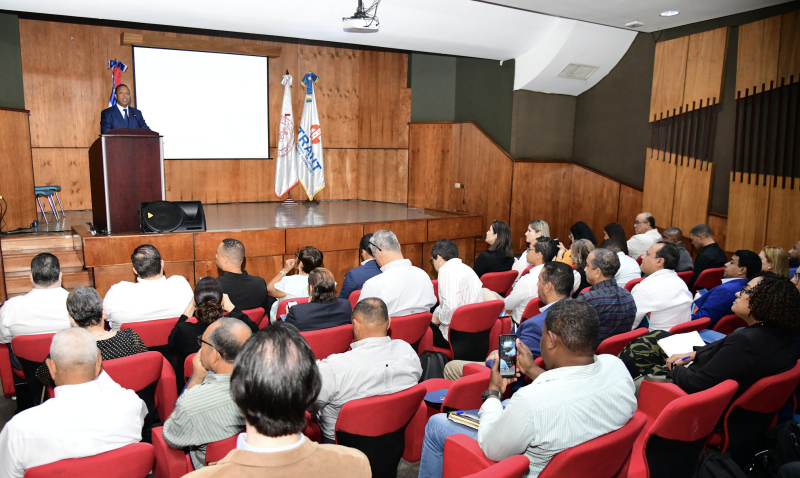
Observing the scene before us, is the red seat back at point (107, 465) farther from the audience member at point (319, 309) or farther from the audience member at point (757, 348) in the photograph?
the audience member at point (757, 348)

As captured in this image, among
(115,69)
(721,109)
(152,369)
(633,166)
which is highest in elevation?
(115,69)

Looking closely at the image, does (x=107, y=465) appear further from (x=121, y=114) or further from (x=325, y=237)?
(x=121, y=114)

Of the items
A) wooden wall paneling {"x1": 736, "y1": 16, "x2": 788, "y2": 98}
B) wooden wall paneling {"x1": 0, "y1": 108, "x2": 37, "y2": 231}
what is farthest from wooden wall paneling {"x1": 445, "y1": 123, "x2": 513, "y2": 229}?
wooden wall paneling {"x1": 0, "y1": 108, "x2": 37, "y2": 231}

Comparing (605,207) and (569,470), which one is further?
(605,207)

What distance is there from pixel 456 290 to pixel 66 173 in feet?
23.2

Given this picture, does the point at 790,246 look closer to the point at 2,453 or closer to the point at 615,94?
the point at 615,94

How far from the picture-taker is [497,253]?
526 cm

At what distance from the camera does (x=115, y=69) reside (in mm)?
8102

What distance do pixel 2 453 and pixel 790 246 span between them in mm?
6984

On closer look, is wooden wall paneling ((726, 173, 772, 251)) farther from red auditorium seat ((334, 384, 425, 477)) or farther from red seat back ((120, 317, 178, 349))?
red seat back ((120, 317, 178, 349))

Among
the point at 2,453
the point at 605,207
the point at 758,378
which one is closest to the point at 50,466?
the point at 2,453

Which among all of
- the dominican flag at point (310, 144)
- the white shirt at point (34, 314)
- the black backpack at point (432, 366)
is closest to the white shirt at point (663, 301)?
the black backpack at point (432, 366)

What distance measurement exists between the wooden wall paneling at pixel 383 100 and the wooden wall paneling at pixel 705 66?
182 inches

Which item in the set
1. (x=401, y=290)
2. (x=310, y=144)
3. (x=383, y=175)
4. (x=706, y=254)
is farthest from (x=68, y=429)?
(x=383, y=175)
